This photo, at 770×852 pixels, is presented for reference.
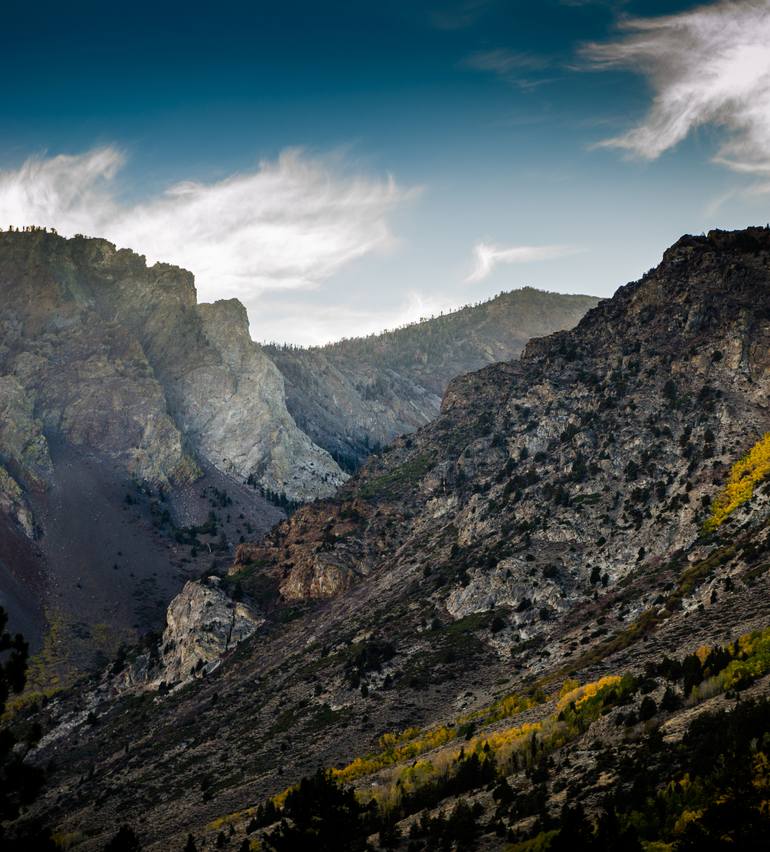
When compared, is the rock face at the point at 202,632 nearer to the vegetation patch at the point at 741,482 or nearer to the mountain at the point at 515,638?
the mountain at the point at 515,638

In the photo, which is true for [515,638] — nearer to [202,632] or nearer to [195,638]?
[202,632]

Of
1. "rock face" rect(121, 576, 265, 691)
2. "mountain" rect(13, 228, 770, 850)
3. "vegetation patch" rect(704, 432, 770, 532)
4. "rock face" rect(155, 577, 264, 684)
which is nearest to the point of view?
"mountain" rect(13, 228, 770, 850)

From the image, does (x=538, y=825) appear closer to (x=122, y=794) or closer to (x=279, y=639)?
(x=122, y=794)

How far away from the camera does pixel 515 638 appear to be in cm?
9981

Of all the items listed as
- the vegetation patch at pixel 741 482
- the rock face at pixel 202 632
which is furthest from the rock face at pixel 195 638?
the vegetation patch at pixel 741 482

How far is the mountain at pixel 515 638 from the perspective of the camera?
141 ft

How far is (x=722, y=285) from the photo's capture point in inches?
5379

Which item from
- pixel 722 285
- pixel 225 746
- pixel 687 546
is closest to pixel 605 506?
pixel 687 546

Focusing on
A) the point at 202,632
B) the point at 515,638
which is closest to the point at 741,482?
the point at 515,638

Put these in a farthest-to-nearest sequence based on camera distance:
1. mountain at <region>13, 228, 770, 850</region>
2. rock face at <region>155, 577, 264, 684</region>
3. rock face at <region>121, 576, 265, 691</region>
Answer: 1. rock face at <region>155, 577, 264, 684</region>
2. rock face at <region>121, 576, 265, 691</region>
3. mountain at <region>13, 228, 770, 850</region>

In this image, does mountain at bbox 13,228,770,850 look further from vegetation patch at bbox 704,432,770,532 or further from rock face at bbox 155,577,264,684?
rock face at bbox 155,577,264,684

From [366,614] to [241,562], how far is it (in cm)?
5669

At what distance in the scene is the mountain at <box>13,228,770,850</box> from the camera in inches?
1698

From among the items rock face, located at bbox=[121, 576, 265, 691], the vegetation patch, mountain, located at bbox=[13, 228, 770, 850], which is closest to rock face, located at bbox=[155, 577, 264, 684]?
rock face, located at bbox=[121, 576, 265, 691]
